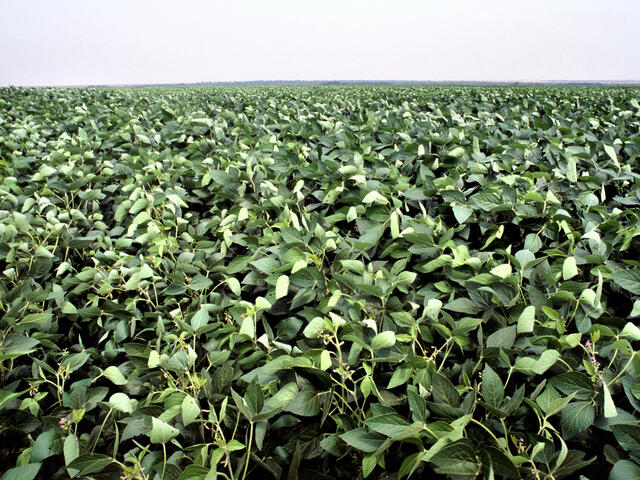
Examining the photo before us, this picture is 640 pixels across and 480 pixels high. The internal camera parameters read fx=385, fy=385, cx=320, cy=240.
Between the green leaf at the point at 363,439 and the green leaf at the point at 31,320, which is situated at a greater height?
the green leaf at the point at 31,320

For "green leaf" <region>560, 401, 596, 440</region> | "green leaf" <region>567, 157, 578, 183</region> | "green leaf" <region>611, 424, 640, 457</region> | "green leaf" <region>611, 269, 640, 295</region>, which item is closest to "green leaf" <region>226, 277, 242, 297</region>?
"green leaf" <region>560, 401, 596, 440</region>

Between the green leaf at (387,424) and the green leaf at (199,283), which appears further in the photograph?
the green leaf at (199,283)

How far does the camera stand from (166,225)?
2430 millimetres

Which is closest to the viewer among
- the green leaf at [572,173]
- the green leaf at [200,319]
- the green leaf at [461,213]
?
the green leaf at [200,319]

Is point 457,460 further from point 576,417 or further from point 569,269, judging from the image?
point 569,269

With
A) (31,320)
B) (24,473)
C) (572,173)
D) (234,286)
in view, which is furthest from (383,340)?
(572,173)

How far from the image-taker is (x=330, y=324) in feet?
4.58

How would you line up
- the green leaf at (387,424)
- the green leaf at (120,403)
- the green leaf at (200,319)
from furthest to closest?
the green leaf at (200,319) → the green leaf at (120,403) → the green leaf at (387,424)

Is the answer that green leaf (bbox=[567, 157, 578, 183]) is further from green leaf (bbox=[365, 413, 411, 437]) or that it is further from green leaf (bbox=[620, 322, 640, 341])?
green leaf (bbox=[365, 413, 411, 437])

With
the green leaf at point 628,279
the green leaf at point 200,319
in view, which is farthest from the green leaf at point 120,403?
the green leaf at point 628,279

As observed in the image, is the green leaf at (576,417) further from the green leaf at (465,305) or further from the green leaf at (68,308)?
the green leaf at (68,308)

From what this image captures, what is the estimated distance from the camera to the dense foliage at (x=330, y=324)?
45.9 inches

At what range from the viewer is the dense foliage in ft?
3.83

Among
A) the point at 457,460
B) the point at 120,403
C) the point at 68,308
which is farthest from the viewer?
the point at 68,308
